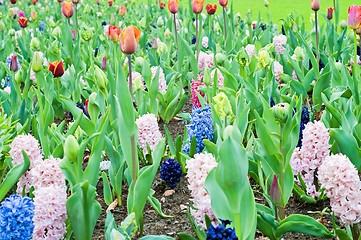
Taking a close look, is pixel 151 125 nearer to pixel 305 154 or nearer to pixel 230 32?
pixel 305 154

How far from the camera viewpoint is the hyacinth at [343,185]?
1582mm

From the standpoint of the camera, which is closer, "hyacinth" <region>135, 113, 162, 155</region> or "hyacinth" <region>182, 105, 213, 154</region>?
"hyacinth" <region>182, 105, 213, 154</region>

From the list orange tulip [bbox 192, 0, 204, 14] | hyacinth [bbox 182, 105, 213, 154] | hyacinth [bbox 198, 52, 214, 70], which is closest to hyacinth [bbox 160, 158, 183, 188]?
hyacinth [bbox 182, 105, 213, 154]

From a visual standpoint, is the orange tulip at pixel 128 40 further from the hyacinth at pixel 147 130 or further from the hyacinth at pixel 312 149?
the hyacinth at pixel 312 149

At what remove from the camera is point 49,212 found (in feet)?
5.39

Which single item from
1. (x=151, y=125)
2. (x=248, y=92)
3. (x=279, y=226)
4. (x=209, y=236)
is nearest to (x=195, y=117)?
Result: (x=151, y=125)

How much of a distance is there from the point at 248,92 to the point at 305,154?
0.68 meters

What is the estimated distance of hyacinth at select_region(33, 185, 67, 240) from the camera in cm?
163

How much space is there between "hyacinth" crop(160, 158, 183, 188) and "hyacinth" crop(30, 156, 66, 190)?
56cm

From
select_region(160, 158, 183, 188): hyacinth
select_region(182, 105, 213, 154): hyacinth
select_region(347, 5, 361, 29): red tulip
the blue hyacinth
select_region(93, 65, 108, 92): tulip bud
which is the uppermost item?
select_region(347, 5, 361, 29): red tulip

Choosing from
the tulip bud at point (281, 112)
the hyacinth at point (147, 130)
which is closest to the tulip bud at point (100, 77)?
the hyacinth at point (147, 130)

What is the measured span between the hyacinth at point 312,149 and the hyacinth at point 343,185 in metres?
0.29

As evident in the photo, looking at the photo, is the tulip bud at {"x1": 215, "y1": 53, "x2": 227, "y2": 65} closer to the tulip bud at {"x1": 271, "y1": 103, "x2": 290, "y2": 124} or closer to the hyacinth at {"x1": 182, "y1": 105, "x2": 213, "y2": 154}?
the hyacinth at {"x1": 182, "y1": 105, "x2": 213, "y2": 154}

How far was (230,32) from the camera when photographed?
14.3ft
